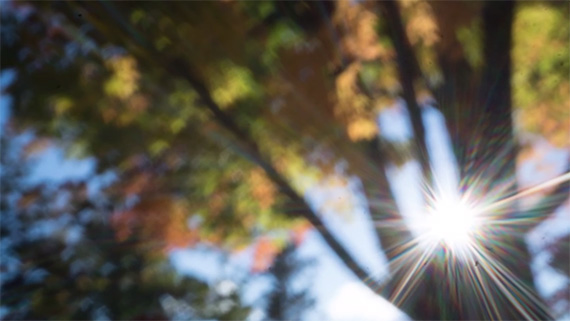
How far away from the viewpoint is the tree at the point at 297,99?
273cm

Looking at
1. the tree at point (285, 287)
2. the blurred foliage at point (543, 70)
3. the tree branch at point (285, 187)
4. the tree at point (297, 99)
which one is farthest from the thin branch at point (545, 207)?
the tree at point (285, 287)

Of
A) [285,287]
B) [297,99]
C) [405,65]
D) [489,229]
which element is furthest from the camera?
[285,287]

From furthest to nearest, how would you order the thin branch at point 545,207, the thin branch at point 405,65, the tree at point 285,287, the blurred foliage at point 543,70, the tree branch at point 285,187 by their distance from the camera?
the tree at point 285,287
the blurred foliage at point 543,70
the tree branch at point 285,187
the thin branch at point 545,207
the thin branch at point 405,65

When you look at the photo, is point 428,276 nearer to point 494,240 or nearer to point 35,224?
point 494,240

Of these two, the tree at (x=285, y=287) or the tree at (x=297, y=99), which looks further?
the tree at (x=285, y=287)

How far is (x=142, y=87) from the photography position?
3150 mm

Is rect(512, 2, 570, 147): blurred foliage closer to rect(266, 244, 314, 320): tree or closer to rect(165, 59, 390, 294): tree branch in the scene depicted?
rect(165, 59, 390, 294): tree branch

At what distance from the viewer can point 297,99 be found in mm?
3232

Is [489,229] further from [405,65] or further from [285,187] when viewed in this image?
[285,187]

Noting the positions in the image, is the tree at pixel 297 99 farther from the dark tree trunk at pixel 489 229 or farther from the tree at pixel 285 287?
the tree at pixel 285 287

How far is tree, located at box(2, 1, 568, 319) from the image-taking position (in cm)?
273

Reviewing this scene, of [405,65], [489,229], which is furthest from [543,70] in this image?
[405,65]

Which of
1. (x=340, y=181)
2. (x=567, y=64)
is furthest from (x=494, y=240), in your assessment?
(x=567, y=64)

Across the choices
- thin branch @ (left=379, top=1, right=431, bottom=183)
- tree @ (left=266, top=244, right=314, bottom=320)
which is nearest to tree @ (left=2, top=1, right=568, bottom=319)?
thin branch @ (left=379, top=1, right=431, bottom=183)
